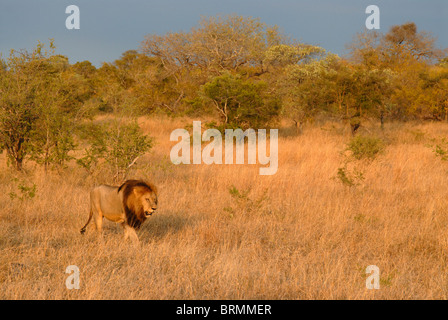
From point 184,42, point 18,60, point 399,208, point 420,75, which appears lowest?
point 399,208

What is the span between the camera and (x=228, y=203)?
23.2 ft

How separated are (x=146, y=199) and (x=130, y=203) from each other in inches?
8.9

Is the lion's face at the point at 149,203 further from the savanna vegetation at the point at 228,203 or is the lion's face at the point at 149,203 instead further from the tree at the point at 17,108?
the tree at the point at 17,108

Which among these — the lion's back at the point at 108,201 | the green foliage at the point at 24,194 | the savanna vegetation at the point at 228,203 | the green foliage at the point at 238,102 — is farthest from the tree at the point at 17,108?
the green foliage at the point at 238,102

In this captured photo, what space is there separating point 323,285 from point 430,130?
52.5 feet

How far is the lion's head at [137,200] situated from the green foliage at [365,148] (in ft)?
24.7

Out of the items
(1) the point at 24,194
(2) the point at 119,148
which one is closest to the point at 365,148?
(2) the point at 119,148

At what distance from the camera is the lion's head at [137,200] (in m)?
4.58

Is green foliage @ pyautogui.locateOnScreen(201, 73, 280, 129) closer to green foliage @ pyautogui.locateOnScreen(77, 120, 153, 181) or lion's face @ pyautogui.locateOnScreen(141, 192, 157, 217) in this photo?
green foliage @ pyautogui.locateOnScreen(77, 120, 153, 181)

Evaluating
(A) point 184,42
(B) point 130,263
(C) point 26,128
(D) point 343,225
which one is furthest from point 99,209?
(A) point 184,42

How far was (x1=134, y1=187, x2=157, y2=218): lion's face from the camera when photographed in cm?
453

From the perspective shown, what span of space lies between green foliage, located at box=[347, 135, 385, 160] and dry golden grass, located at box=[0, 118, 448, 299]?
1614mm
